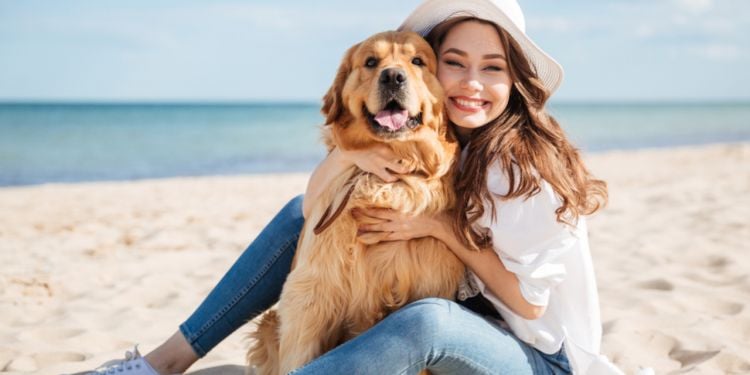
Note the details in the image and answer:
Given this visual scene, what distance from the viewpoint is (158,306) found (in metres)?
3.89

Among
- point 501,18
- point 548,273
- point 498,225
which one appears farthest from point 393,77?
point 548,273

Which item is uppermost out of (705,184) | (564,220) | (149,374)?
(149,374)

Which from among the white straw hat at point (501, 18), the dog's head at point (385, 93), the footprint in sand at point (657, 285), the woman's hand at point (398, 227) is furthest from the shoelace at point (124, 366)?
the footprint in sand at point (657, 285)

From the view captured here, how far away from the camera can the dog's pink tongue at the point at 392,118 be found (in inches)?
93.7

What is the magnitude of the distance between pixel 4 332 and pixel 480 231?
2575 millimetres

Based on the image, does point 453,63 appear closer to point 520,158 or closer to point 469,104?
point 469,104

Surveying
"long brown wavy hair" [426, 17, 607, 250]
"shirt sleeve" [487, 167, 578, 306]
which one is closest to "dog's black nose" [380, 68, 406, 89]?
"long brown wavy hair" [426, 17, 607, 250]

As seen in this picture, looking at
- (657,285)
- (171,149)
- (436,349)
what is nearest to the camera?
(436,349)

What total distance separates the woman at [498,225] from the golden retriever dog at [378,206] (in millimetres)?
60

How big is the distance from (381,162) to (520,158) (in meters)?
0.51

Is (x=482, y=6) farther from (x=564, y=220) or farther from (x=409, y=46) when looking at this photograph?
(x=564, y=220)

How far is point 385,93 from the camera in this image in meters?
2.37

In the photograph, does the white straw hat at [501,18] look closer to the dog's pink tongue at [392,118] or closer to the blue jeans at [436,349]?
the dog's pink tongue at [392,118]

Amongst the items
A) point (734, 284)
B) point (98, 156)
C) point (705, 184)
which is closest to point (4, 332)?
point (734, 284)
